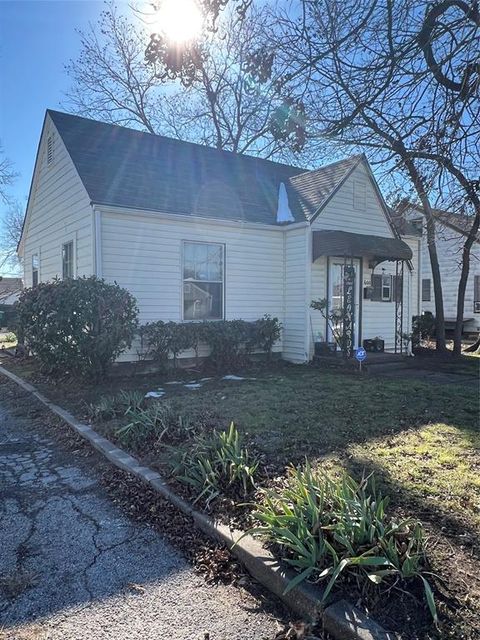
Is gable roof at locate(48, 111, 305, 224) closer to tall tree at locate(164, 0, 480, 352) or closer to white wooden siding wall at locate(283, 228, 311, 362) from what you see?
white wooden siding wall at locate(283, 228, 311, 362)

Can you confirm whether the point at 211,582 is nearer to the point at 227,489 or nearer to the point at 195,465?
the point at 227,489

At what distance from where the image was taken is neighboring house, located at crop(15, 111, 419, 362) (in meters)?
9.10

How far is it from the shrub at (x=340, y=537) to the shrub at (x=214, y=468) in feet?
1.89

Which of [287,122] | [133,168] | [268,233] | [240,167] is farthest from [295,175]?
[287,122]

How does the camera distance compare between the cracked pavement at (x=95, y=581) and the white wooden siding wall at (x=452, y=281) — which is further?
the white wooden siding wall at (x=452, y=281)

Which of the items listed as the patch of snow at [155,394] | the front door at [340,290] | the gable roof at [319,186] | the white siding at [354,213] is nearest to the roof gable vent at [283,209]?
the gable roof at [319,186]

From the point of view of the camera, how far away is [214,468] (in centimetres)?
362

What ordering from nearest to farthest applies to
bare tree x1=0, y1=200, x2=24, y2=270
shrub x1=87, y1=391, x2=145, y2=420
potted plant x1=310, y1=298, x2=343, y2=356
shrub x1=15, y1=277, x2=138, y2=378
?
1. shrub x1=87, y1=391, x2=145, y2=420
2. shrub x1=15, y1=277, x2=138, y2=378
3. potted plant x1=310, y1=298, x2=343, y2=356
4. bare tree x1=0, y1=200, x2=24, y2=270

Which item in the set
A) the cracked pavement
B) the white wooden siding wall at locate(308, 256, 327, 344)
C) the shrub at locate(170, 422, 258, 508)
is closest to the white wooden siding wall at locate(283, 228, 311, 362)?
the white wooden siding wall at locate(308, 256, 327, 344)

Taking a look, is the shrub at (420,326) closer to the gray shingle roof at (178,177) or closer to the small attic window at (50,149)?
the gray shingle roof at (178,177)

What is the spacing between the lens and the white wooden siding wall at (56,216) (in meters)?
9.23

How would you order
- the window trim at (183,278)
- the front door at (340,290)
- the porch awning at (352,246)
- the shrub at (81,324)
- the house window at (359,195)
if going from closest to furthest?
the shrub at (81,324), the window trim at (183,278), the porch awning at (352,246), the front door at (340,290), the house window at (359,195)

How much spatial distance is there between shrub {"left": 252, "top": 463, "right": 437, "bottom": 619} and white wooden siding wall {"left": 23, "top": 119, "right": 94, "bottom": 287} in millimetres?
7060

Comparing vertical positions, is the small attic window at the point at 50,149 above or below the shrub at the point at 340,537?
above
